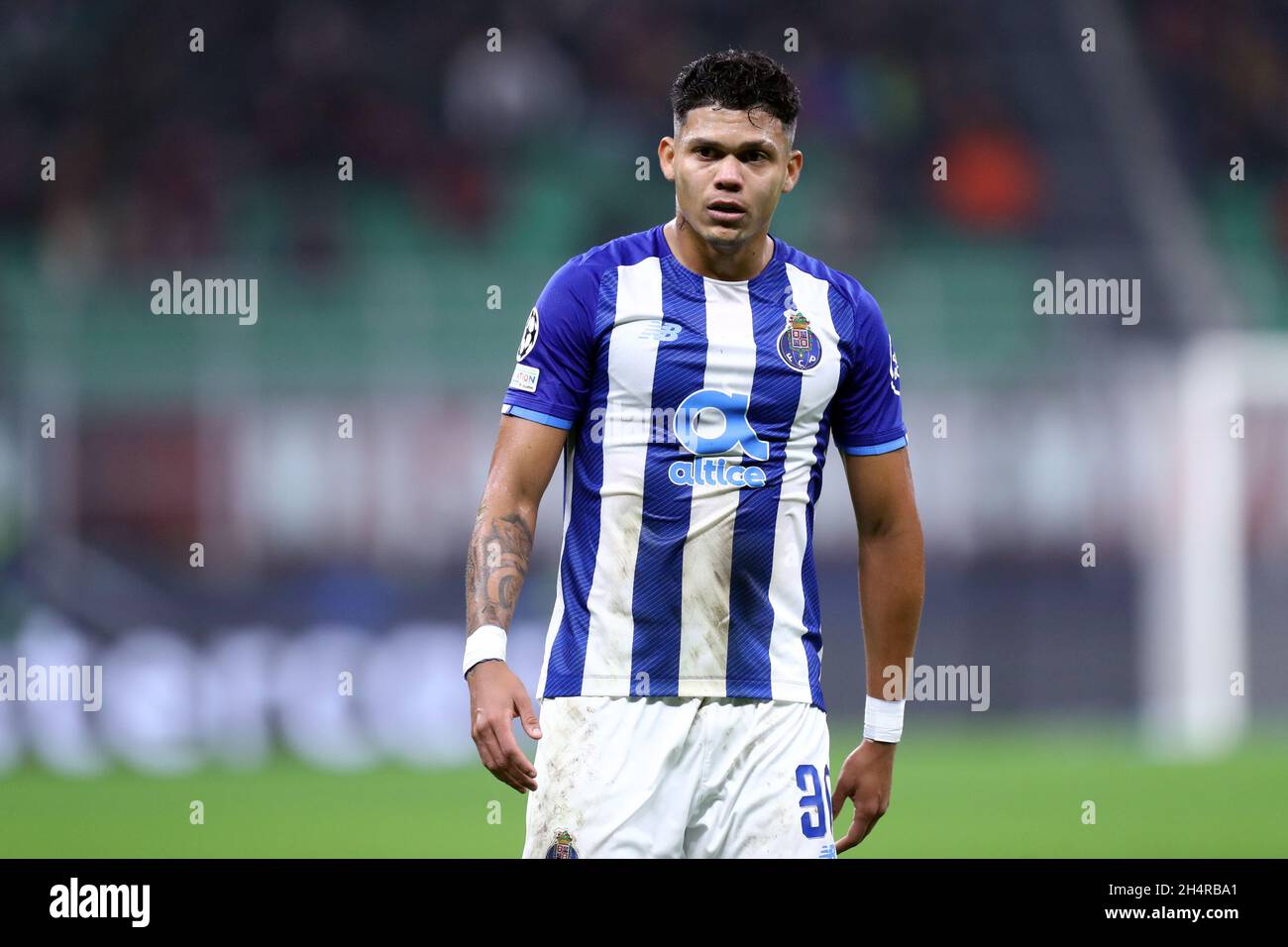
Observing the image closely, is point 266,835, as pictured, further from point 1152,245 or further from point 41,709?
point 1152,245

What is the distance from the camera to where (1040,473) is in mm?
12133

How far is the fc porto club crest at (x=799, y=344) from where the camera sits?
3791 mm

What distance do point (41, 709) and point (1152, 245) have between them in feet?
26.4

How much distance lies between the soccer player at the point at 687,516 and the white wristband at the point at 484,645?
0.03 feet

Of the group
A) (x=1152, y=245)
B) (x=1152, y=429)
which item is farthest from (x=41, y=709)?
(x=1152, y=245)

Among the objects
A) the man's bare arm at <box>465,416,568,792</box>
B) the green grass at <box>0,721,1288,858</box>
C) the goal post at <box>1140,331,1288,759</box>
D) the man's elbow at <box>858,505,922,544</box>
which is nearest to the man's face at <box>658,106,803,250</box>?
the man's bare arm at <box>465,416,568,792</box>

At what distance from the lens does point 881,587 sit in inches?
156

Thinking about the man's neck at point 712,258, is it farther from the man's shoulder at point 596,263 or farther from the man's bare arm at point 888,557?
the man's bare arm at point 888,557

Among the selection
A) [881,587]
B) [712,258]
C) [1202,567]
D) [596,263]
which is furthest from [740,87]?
[1202,567]

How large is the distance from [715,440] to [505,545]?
1.49ft

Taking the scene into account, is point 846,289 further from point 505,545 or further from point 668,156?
point 505,545

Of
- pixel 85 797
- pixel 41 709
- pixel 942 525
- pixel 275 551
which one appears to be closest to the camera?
pixel 85 797
